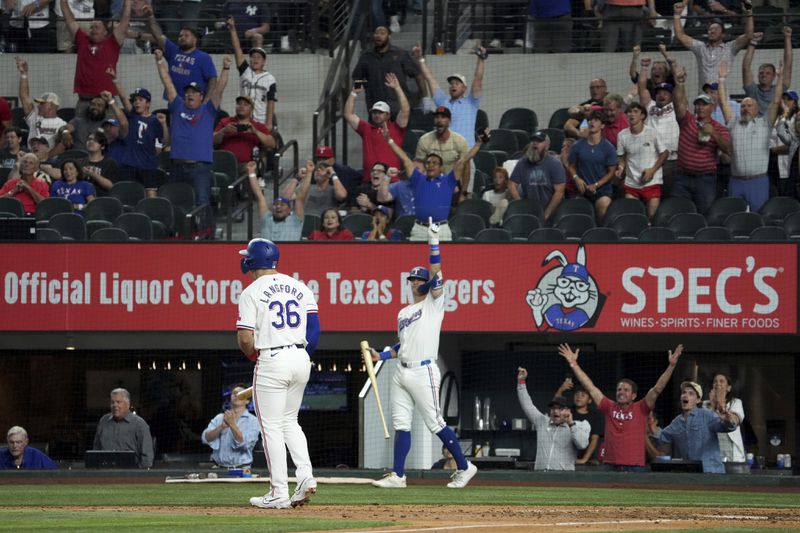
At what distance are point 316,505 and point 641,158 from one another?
25.2 feet

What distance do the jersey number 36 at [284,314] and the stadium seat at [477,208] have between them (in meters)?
7.31

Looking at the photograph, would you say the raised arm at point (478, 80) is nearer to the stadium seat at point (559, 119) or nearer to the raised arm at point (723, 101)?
the stadium seat at point (559, 119)

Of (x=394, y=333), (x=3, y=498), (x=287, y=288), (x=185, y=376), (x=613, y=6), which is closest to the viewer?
(x=287, y=288)

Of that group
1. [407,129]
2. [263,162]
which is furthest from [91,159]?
[407,129]

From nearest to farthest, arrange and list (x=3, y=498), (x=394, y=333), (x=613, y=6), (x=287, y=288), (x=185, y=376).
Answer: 1. (x=287, y=288)
2. (x=3, y=498)
3. (x=394, y=333)
4. (x=185, y=376)
5. (x=613, y=6)

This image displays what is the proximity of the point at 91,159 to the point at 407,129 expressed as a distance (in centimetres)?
385

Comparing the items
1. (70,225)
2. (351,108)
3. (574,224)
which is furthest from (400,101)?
(70,225)

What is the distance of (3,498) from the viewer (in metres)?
10.6

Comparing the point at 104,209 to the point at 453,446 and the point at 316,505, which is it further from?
the point at 316,505

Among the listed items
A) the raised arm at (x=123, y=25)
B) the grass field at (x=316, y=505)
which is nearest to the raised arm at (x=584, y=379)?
the grass field at (x=316, y=505)

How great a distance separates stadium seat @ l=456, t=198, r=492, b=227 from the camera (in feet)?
52.4

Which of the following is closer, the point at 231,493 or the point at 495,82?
the point at 231,493

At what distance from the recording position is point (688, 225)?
1541cm

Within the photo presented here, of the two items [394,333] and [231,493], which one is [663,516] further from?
[394,333]
